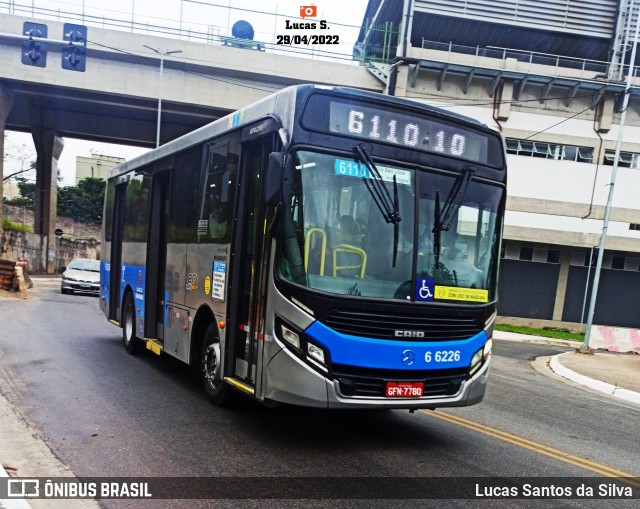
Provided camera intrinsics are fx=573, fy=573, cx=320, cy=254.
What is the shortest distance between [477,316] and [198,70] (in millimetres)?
25197

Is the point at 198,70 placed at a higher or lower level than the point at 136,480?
higher

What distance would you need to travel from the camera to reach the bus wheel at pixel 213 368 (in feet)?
22.1

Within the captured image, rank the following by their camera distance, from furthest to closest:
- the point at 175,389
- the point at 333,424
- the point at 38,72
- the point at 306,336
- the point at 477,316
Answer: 1. the point at 38,72
2. the point at 175,389
3. the point at 333,424
4. the point at 477,316
5. the point at 306,336

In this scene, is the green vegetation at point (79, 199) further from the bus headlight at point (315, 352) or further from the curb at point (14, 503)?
the curb at point (14, 503)

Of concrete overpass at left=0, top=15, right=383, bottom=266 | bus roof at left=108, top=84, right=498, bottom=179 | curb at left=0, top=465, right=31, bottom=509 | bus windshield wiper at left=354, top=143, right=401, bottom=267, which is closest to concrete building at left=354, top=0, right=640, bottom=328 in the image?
concrete overpass at left=0, top=15, right=383, bottom=266

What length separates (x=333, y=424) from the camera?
656 centimetres

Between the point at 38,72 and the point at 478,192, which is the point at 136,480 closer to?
the point at 478,192

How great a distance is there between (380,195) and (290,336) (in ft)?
5.19

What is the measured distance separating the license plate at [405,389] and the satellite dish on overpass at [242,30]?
82.0 feet

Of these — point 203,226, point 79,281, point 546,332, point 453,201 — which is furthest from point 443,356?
point 546,332

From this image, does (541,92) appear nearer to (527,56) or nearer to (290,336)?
(527,56)

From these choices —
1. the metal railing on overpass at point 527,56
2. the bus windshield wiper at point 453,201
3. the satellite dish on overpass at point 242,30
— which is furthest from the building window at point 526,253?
the bus windshield wiper at point 453,201

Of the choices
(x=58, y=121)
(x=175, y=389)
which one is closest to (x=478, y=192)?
(x=175, y=389)

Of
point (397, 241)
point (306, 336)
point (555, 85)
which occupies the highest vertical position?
point (555, 85)
